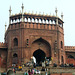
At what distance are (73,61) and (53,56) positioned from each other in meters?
5.44

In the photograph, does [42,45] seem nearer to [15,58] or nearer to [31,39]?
[31,39]

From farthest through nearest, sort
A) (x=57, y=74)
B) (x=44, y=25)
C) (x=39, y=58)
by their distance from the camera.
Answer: (x=39, y=58) < (x=44, y=25) < (x=57, y=74)

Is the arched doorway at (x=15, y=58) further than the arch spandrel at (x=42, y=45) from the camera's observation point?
No

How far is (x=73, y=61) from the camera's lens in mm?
27500

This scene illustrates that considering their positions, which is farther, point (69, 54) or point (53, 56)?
point (69, 54)

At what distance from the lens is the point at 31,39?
76.2 feet

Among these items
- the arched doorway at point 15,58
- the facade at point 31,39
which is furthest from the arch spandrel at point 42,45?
the arched doorway at point 15,58

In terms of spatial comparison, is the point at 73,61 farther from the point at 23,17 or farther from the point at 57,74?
the point at 57,74

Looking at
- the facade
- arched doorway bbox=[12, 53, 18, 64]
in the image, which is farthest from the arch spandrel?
arched doorway bbox=[12, 53, 18, 64]

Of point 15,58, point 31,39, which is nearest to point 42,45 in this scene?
point 31,39

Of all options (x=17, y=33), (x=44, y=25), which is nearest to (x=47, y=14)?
(x=44, y=25)

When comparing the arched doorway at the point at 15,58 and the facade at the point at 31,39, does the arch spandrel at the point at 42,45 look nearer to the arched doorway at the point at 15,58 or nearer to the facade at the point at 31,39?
the facade at the point at 31,39

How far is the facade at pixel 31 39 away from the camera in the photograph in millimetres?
22938

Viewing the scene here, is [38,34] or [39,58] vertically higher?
[38,34]
